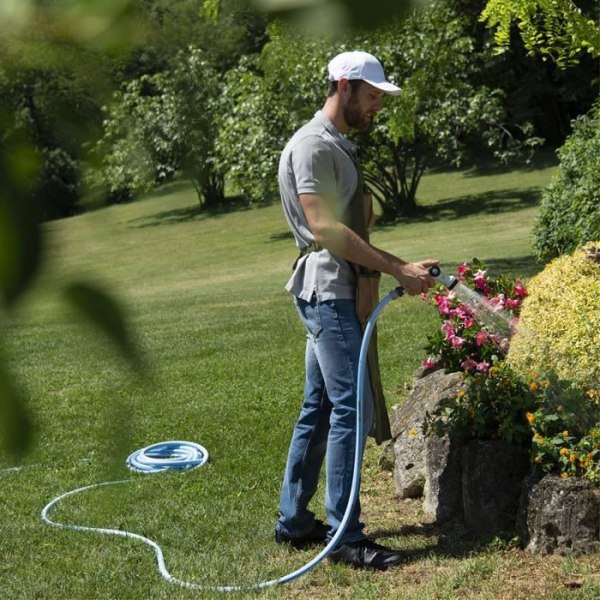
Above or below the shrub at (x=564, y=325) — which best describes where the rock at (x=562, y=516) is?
below

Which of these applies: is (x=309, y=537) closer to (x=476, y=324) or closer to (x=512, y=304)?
(x=476, y=324)

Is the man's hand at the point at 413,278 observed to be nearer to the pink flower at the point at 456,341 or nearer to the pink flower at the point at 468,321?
the pink flower at the point at 456,341

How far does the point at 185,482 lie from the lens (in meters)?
5.38

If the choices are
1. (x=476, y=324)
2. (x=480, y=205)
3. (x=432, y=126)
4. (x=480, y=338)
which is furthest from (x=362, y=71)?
(x=480, y=205)

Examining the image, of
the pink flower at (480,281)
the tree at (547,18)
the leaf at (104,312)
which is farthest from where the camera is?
the tree at (547,18)

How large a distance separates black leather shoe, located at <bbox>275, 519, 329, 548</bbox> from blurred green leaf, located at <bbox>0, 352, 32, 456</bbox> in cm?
363

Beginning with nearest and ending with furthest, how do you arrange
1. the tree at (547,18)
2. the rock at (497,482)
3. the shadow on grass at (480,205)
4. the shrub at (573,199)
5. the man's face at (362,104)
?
the man's face at (362,104) < the rock at (497,482) < the tree at (547,18) < the shrub at (573,199) < the shadow on grass at (480,205)

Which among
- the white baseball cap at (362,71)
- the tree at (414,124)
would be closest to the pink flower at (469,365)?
the white baseball cap at (362,71)

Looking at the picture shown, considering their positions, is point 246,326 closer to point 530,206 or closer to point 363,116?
point 363,116

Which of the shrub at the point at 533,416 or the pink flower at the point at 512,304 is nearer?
the shrub at the point at 533,416

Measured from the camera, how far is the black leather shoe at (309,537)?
4320mm

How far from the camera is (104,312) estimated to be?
73cm

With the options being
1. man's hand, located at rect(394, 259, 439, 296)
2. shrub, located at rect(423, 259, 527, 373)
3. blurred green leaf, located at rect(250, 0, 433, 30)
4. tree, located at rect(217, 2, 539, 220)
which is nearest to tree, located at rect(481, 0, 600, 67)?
shrub, located at rect(423, 259, 527, 373)

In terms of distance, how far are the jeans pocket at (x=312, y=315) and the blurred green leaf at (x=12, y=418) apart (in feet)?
10.6
